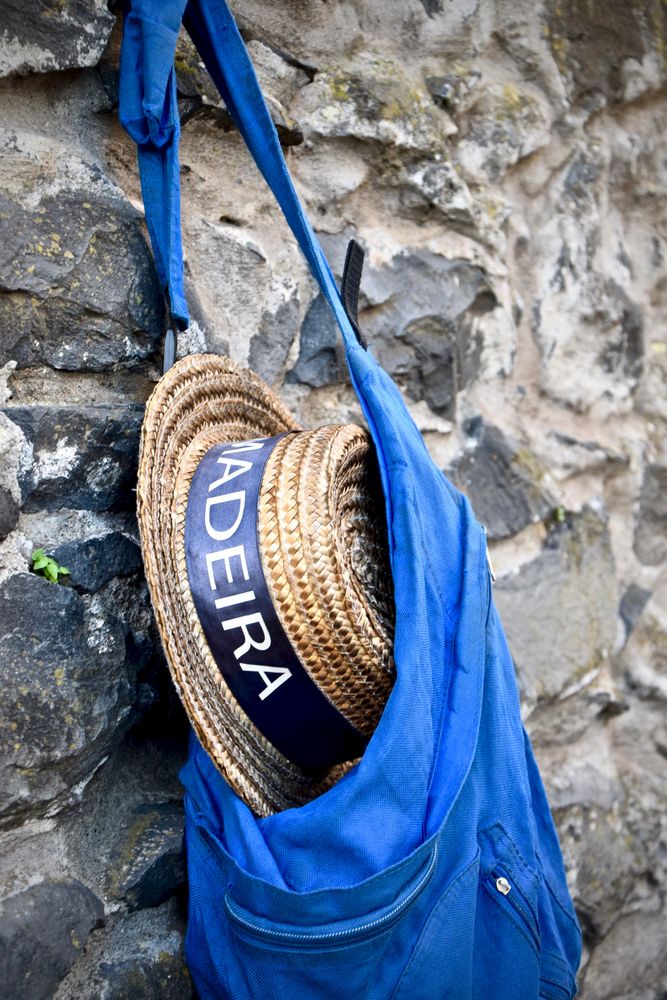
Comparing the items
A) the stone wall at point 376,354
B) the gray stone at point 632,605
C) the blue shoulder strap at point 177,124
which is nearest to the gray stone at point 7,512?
the stone wall at point 376,354

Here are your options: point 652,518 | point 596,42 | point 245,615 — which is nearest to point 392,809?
point 245,615

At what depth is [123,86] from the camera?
874 mm

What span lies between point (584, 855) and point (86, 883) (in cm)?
79

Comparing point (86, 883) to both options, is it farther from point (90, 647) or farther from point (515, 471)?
point (515, 471)

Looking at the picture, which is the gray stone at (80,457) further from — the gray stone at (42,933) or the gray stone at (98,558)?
the gray stone at (42,933)

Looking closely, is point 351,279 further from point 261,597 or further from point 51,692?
point 51,692

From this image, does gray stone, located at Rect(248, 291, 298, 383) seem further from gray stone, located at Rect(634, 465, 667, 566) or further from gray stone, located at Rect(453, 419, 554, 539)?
gray stone, located at Rect(634, 465, 667, 566)

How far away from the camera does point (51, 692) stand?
2.60 ft

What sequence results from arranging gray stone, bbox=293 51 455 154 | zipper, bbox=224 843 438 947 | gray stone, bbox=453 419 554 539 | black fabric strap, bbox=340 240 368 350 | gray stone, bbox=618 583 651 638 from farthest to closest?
1. gray stone, bbox=618 583 651 638
2. gray stone, bbox=453 419 554 539
3. gray stone, bbox=293 51 455 154
4. black fabric strap, bbox=340 240 368 350
5. zipper, bbox=224 843 438 947

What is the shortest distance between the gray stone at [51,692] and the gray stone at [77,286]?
0.77 ft

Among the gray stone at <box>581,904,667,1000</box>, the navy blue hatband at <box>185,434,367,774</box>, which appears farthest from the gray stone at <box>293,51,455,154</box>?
the gray stone at <box>581,904,667,1000</box>

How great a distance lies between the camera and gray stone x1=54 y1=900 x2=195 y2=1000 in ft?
2.69

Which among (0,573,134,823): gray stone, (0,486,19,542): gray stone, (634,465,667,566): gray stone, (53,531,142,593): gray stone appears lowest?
(634,465,667,566): gray stone

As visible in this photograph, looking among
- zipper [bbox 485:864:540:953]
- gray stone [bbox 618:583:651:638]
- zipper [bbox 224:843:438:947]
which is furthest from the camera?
gray stone [bbox 618:583:651:638]
